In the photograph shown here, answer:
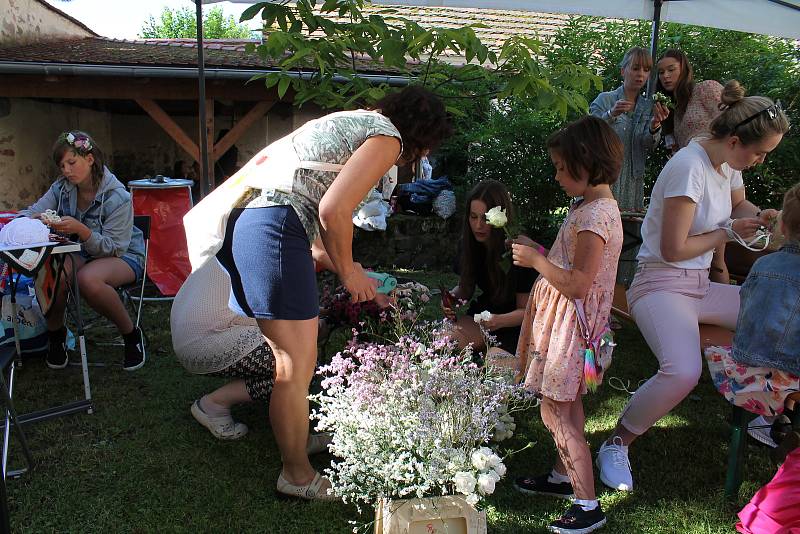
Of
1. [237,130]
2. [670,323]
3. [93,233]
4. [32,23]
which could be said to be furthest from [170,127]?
[670,323]

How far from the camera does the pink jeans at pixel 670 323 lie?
2.34m

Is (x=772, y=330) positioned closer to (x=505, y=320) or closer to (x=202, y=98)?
(x=505, y=320)

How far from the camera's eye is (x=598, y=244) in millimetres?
2002

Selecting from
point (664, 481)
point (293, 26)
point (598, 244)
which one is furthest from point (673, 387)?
point (293, 26)

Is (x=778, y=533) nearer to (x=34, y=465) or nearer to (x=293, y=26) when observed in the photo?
(x=34, y=465)

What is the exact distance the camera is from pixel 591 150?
2025 mm

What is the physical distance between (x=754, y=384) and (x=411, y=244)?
5.16 metres

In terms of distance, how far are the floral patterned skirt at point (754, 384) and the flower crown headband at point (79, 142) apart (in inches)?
135

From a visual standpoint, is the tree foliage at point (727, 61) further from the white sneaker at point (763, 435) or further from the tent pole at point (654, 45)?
the white sneaker at point (763, 435)

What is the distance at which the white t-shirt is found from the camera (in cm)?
243

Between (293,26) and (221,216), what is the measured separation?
1.53 m

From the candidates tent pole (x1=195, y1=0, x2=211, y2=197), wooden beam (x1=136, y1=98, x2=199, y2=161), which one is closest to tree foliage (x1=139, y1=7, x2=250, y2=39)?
wooden beam (x1=136, y1=98, x2=199, y2=161)

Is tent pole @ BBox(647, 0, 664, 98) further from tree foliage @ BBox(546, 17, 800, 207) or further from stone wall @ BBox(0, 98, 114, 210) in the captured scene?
stone wall @ BBox(0, 98, 114, 210)

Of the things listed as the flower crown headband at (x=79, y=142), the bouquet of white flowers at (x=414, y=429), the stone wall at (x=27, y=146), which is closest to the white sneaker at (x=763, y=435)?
the bouquet of white flowers at (x=414, y=429)
